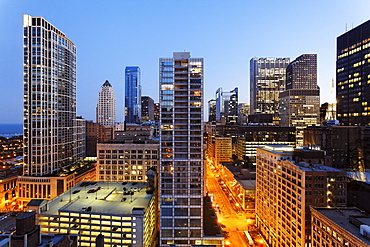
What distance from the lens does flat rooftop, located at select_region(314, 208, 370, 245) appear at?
1791 inches

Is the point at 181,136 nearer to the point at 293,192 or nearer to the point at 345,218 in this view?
the point at 293,192

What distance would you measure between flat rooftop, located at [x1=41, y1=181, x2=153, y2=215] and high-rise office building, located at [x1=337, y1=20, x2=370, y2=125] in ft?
499

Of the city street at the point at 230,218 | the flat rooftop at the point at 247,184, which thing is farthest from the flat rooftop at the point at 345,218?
the flat rooftop at the point at 247,184

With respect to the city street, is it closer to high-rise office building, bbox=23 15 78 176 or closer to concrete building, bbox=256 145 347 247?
concrete building, bbox=256 145 347 247

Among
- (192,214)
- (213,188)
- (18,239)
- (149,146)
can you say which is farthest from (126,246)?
(213,188)

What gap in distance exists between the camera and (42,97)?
12250cm

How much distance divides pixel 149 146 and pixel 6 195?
77.0 meters

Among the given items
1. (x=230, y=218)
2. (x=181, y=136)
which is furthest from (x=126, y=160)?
(x=230, y=218)

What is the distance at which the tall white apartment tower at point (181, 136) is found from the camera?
73.3 metres

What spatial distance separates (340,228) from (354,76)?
14745 cm

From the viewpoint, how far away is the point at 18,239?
2991 cm

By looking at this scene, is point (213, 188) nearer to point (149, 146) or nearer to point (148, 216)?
point (149, 146)

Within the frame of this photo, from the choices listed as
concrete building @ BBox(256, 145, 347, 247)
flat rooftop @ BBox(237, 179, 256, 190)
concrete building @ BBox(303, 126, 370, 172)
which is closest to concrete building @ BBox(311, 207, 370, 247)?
concrete building @ BBox(256, 145, 347, 247)

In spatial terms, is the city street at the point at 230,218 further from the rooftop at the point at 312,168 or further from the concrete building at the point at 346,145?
the concrete building at the point at 346,145
